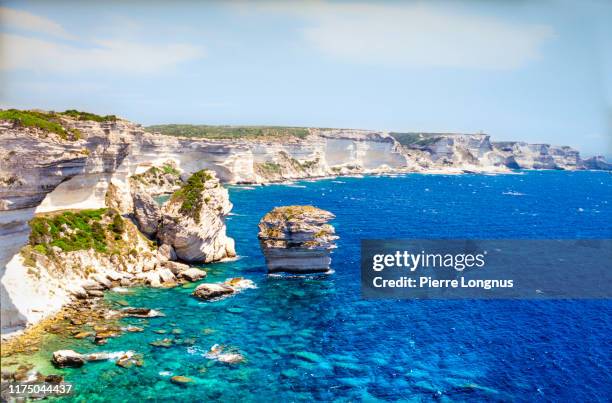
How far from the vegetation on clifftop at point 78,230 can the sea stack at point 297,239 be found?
1668cm

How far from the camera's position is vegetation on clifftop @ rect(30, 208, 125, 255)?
4406 centimetres

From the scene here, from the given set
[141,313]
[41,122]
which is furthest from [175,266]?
[41,122]

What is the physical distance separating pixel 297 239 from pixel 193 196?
14.5 meters

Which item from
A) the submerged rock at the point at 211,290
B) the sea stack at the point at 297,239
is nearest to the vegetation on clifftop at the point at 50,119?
the submerged rock at the point at 211,290

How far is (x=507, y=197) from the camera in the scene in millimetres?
127438

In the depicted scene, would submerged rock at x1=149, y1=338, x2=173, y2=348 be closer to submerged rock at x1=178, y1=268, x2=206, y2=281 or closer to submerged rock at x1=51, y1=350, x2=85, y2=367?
submerged rock at x1=51, y1=350, x2=85, y2=367

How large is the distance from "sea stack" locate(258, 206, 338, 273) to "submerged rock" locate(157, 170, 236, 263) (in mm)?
7338

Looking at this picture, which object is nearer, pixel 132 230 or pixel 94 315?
pixel 94 315

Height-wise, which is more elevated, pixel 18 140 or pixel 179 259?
pixel 18 140

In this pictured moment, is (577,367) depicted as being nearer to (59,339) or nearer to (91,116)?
(59,339)

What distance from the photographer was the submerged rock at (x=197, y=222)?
174ft

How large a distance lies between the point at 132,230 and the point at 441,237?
45630 millimetres

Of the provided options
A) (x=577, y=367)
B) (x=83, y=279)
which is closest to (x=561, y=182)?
(x=577, y=367)

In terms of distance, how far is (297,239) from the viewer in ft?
165
